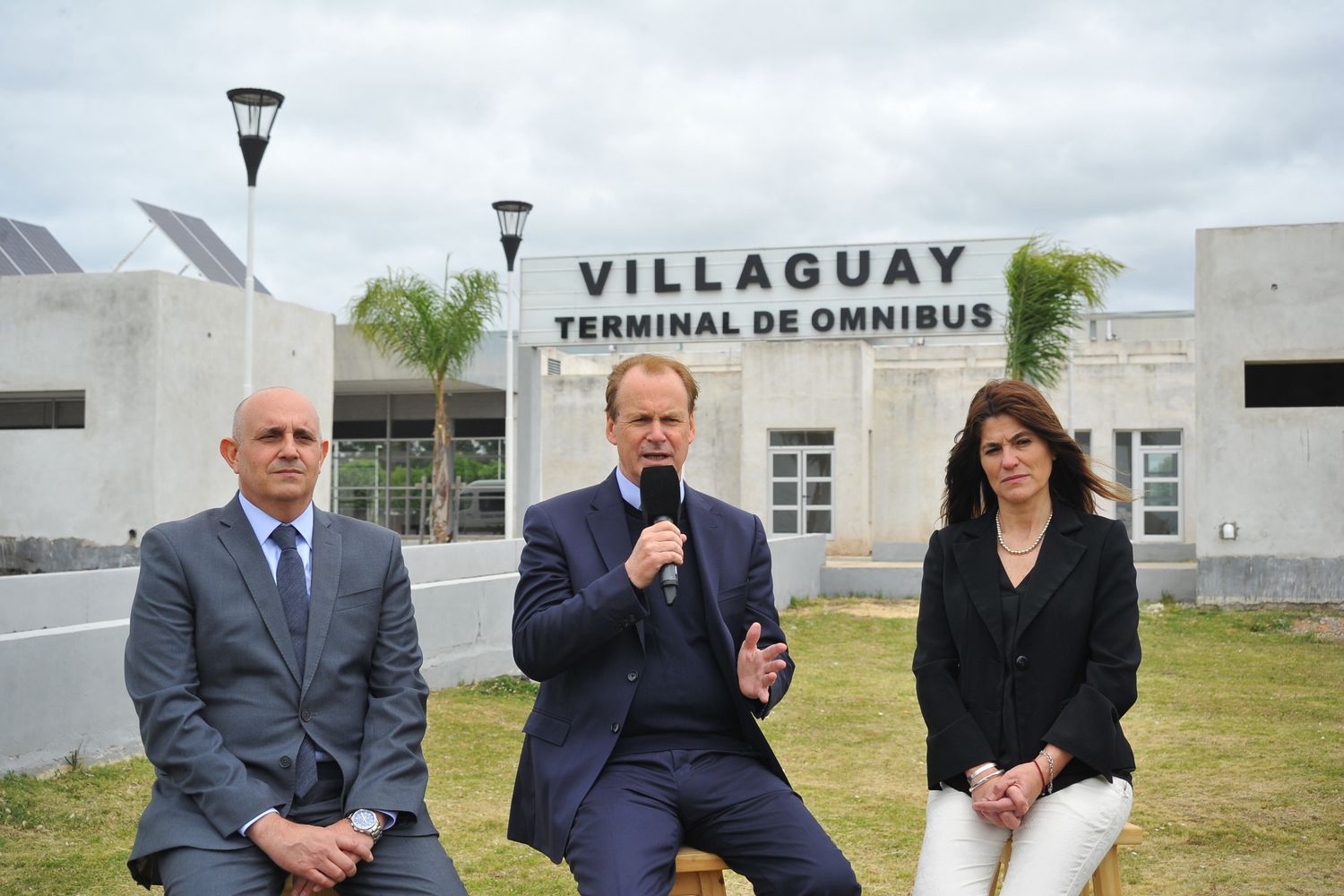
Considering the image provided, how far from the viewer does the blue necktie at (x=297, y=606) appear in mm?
3344

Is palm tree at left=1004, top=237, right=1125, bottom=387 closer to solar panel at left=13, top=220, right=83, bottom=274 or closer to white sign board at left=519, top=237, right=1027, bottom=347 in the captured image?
white sign board at left=519, top=237, right=1027, bottom=347

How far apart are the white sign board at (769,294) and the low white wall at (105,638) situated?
783 cm

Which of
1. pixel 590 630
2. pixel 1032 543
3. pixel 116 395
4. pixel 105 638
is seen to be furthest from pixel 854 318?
pixel 590 630

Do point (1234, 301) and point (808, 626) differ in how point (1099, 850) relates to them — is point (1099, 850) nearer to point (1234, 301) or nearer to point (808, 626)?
point (808, 626)

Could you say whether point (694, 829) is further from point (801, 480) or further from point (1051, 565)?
point (801, 480)

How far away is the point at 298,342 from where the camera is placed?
20109 mm

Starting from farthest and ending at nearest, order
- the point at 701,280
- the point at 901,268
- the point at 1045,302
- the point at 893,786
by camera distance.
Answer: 1. the point at 701,280
2. the point at 901,268
3. the point at 1045,302
4. the point at 893,786

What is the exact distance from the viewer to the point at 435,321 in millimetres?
22688

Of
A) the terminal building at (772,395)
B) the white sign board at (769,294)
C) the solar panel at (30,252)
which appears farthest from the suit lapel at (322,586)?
the white sign board at (769,294)

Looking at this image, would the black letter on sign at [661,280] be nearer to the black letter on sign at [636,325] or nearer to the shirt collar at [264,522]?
the black letter on sign at [636,325]

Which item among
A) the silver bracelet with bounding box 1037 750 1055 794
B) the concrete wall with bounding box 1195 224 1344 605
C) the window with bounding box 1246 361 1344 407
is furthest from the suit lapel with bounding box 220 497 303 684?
the window with bounding box 1246 361 1344 407

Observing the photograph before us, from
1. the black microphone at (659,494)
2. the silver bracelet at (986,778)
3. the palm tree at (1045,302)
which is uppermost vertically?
the palm tree at (1045,302)

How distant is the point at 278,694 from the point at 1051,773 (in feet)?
6.79

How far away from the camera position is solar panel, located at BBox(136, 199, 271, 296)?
71.5 feet
